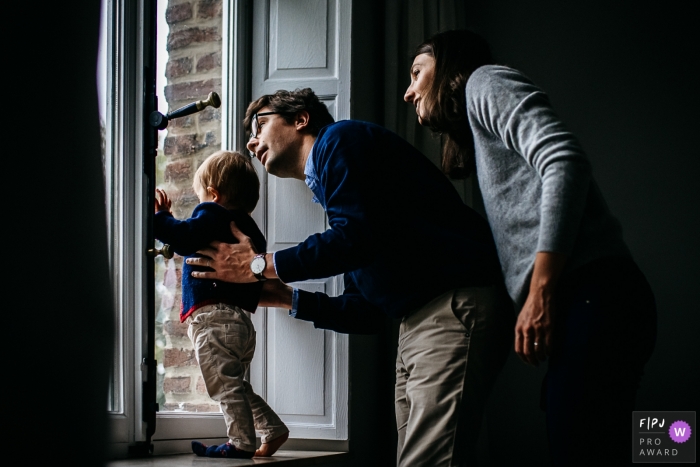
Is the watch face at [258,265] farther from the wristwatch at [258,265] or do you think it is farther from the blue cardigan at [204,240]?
the blue cardigan at [204,240]

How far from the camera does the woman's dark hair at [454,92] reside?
1.59 m

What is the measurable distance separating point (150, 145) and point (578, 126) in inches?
84.5

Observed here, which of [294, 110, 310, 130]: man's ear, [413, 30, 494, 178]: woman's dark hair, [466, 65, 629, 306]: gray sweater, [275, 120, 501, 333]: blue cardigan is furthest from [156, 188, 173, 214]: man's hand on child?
[466, 65, 629, 306]: gray sweater

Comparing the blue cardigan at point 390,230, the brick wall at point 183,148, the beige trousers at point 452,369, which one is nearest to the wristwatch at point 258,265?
the blue cardigan at point 390,230

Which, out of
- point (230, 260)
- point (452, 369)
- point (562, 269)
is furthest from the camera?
point (230, 260)

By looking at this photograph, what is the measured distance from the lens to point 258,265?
5.66ft

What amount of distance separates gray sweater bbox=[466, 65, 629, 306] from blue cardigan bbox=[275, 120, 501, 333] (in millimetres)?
106

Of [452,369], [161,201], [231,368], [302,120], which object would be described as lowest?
[231,368]

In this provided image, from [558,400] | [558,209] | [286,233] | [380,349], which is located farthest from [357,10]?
[558,400]

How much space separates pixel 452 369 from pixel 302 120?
0.92 metres

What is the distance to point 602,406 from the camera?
48.1 inches

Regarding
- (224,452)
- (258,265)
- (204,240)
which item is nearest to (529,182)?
(258,265)

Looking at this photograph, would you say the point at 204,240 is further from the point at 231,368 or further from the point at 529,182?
the point at 529,182

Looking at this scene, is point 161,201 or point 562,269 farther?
point 161,201
